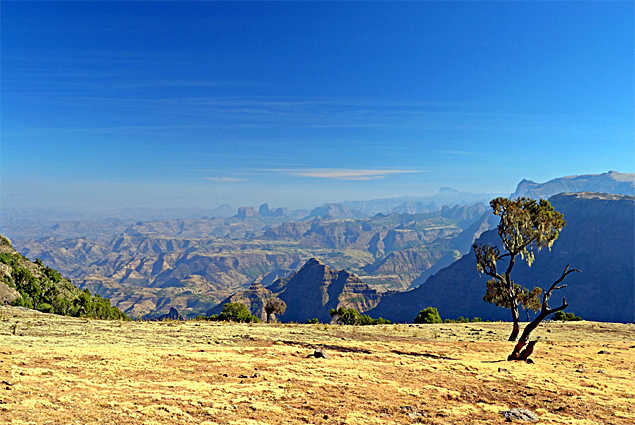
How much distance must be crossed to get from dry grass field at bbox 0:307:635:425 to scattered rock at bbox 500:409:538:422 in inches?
12.1

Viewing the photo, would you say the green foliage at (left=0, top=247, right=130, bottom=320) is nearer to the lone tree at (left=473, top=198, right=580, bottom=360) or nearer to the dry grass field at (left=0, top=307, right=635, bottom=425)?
the dry grass field at (left=0, top=307, right=635, bottom=425)

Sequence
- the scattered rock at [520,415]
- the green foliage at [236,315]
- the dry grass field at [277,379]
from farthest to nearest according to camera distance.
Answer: the green foliage at [236,315] < the scattered rock at [520,415] < the dry grass field at [277,379]

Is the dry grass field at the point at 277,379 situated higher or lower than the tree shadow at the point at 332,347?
higher

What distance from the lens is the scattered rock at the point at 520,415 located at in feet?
48.3

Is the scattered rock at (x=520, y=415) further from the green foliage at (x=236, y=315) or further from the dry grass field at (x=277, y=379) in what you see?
the green foliage at (x=236, y=315)

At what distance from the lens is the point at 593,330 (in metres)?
44.2

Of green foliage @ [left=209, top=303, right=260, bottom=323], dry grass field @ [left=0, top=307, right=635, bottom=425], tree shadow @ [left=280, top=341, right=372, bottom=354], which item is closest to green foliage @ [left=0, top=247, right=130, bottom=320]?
green foliage @ [left=209, top=303, right=260, bottom=323]

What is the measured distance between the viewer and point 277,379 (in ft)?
59.0

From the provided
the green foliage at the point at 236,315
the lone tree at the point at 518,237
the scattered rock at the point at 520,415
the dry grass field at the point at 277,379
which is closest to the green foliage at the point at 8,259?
the green foliage at the point at 236,315

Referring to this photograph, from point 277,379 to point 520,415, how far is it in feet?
37.8

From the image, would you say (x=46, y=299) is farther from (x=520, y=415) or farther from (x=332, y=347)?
(x=520, y=415)

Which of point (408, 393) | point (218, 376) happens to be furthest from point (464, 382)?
point (218, 376)

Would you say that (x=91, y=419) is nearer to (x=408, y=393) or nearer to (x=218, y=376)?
(x=218, y=376)

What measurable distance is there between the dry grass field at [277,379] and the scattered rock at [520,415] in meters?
0.31
